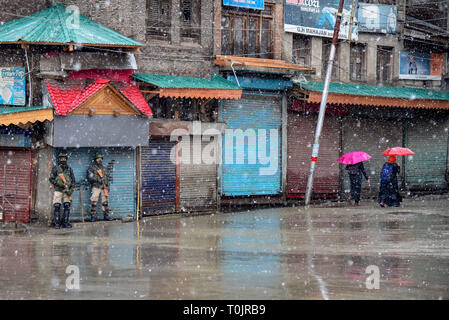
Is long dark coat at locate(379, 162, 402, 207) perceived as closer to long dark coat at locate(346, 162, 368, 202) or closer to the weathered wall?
long dark coat at locate(346, 162, 368, 202)

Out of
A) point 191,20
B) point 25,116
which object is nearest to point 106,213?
point 25,116

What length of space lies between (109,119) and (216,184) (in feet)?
15.6

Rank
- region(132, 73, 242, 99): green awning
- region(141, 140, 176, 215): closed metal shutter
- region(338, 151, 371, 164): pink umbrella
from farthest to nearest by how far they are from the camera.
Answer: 1. region(338, 151, 371, 164): pink umbrella
2. region(141, 140, 176, 215): closed metal shutter
3. region(132, 73, 242, 99): green awning

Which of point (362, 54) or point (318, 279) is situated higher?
point (362, 54)

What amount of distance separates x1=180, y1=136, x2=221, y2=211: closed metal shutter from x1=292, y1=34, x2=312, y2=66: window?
521 centimetres

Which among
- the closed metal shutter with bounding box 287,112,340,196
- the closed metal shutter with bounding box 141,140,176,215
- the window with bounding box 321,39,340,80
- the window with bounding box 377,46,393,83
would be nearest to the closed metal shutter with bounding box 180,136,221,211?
the closed metal shutter with bounding box 141,140,176,215

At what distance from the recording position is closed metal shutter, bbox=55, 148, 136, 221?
63.8 ft

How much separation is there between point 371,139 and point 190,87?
384 inches

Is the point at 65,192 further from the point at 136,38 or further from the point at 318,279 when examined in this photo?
the point at 318,279

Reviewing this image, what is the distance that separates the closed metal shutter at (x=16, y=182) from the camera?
19.2 metres

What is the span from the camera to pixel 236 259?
1236 cm

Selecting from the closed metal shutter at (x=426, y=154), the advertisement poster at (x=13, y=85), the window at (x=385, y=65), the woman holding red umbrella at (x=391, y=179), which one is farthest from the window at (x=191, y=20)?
the closed metal shutter at (x=426, y=154)

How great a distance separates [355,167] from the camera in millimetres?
23656
